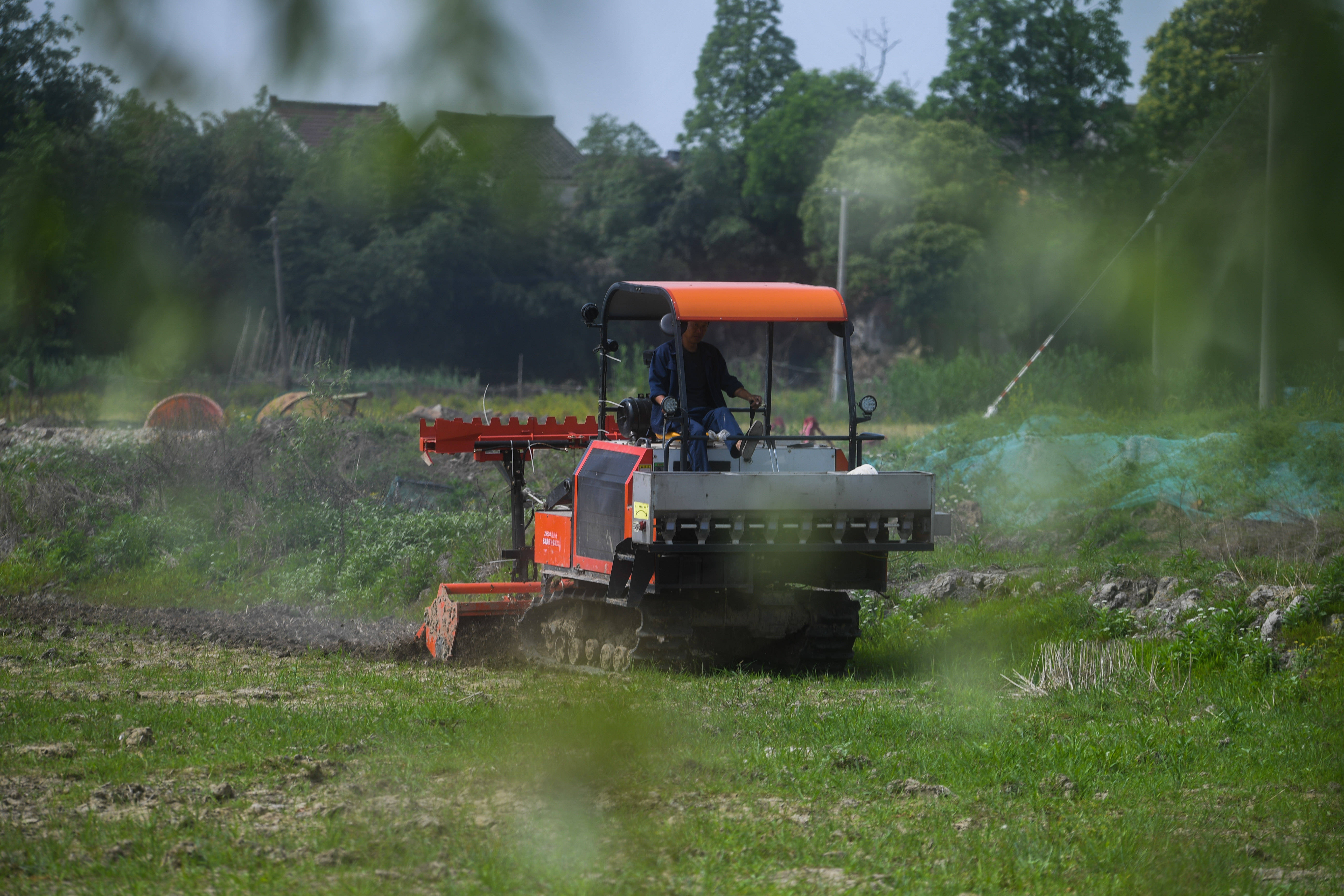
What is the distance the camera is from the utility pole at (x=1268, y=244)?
1690 mm

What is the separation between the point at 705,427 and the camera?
29.4 feet

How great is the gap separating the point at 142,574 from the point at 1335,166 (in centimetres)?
1482

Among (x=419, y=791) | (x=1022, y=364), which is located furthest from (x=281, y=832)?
(x=1022, y=364)

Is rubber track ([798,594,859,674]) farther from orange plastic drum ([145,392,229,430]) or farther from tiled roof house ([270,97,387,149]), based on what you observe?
tiled roof house ([270,97,387,149])

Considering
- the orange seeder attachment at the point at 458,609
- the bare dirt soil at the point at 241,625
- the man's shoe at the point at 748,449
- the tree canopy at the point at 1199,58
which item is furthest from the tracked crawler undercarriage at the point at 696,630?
the tree canopy at the point at 1199,58

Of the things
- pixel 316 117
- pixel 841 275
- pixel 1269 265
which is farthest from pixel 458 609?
pixel 841 275

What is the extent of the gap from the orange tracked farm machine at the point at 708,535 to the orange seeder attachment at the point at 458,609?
2 centimetres

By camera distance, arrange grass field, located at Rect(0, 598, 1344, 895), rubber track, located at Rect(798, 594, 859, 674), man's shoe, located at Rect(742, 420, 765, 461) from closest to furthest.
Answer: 1. grass field, located at Rect(0, 598, 1344, 895)
2. man's shoe, located at Rect(742, 420, 765, 461)
3. rubber track, located at Rect(798, 594, 859, 674)

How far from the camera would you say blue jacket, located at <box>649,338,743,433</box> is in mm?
9000

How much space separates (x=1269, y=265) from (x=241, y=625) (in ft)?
38.1

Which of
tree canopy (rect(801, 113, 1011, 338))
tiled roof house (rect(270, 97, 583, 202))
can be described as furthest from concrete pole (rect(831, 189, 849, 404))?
tiled roof house (rect(270, 97, 583, 202))

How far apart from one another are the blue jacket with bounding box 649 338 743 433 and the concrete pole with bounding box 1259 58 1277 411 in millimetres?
6850

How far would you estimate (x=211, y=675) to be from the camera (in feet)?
29.6

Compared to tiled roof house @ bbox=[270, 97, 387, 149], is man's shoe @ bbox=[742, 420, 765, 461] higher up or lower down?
lower down
